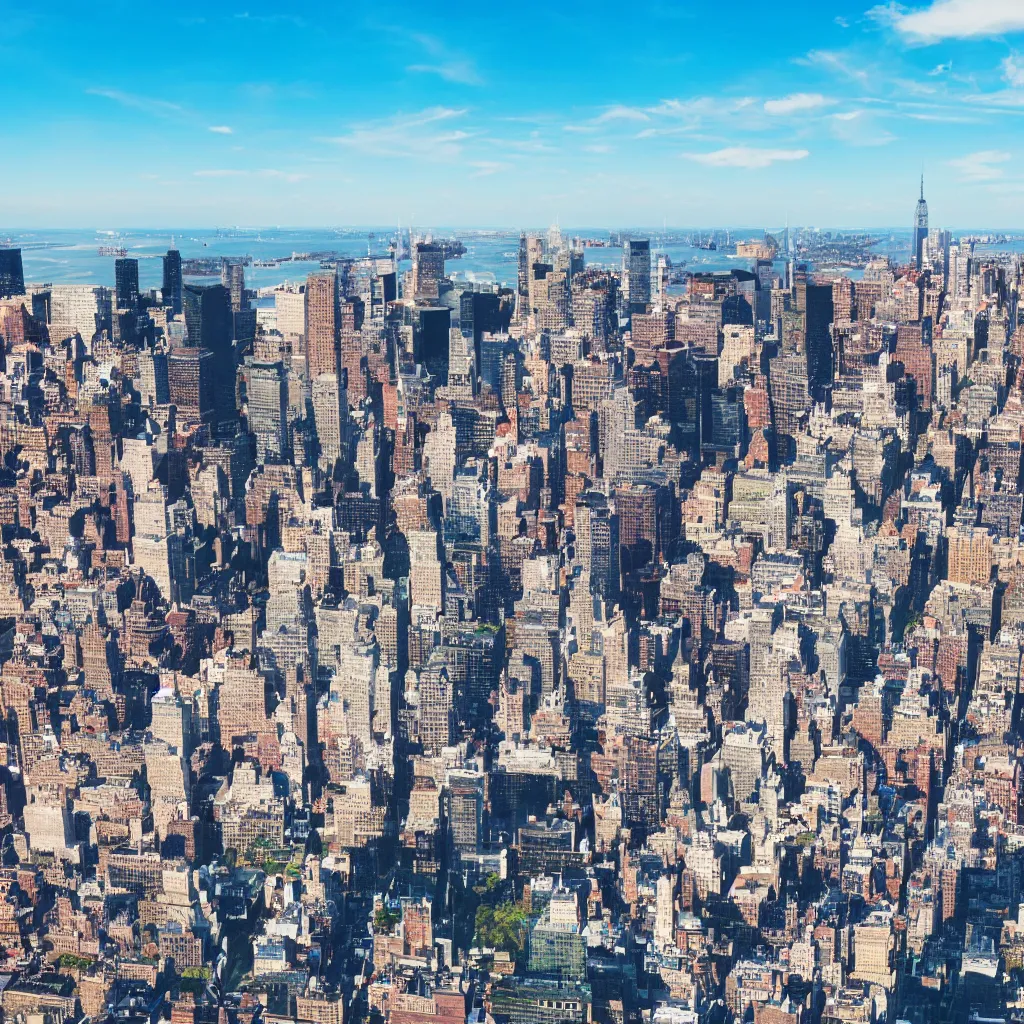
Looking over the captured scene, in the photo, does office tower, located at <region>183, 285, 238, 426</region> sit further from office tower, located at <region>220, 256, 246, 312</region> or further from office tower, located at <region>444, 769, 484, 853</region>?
office tower, located at <region>444, 769, 484, 853</region>

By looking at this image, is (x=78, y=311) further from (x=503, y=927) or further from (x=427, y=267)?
(x=503, y=927)

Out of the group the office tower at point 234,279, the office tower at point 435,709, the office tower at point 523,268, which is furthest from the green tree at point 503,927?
the office tower at point 523,268

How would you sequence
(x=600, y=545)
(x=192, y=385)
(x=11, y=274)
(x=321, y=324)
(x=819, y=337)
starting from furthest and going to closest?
(x=11, y=274)
(x=321, y=324)
(x=819, y=337)
(x=192, y=385)
(x=600, y=545)

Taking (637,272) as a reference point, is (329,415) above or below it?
below

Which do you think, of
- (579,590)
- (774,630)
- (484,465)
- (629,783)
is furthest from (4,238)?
(629,783)

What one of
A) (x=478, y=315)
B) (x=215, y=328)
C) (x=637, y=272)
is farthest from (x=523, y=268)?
(x=215, y=328)

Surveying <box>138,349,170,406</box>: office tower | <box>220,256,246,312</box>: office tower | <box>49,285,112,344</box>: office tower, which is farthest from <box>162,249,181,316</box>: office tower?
<box>138,349,170,406</box>: office tower
